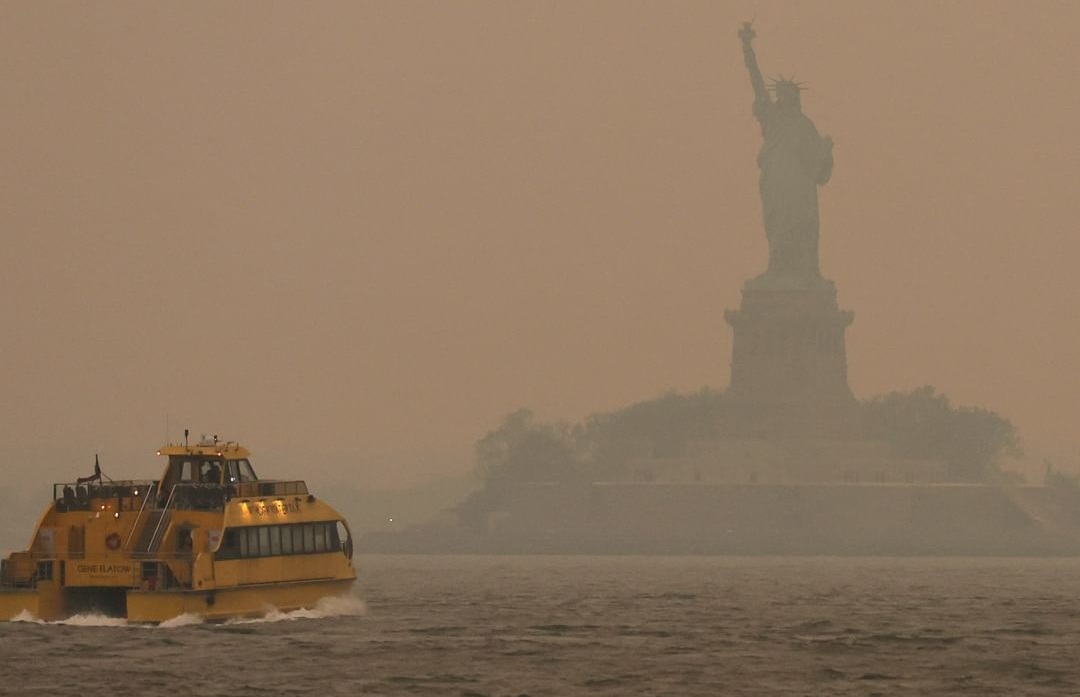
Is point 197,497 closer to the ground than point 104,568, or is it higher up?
higher up

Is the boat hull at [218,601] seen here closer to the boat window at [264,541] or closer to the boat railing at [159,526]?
the boat window at [264,541]

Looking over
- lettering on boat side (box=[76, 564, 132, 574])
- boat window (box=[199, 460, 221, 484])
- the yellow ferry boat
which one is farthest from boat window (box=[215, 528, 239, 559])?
boat window (box=[199, 460, 221, 484])

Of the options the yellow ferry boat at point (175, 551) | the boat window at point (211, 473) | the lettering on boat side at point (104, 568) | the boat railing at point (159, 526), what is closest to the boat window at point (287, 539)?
the yellow ferry boat at point (175, 551)

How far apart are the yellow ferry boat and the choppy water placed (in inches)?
28.0

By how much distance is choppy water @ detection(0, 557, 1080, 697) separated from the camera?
223 feet

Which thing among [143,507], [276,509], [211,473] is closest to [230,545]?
[276,509]

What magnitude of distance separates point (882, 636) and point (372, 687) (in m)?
23.2

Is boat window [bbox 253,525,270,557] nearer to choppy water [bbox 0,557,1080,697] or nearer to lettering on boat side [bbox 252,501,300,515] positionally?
lettering on boat side [bbox 252,501,300,515]

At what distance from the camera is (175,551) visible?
81125 millimetres

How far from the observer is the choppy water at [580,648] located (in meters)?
67.9

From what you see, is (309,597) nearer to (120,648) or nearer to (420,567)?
(120,648)

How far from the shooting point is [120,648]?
75.3 metres

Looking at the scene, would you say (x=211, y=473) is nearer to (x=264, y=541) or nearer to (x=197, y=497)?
(x=197, y=497)

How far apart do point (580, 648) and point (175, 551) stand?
41.7 feet
